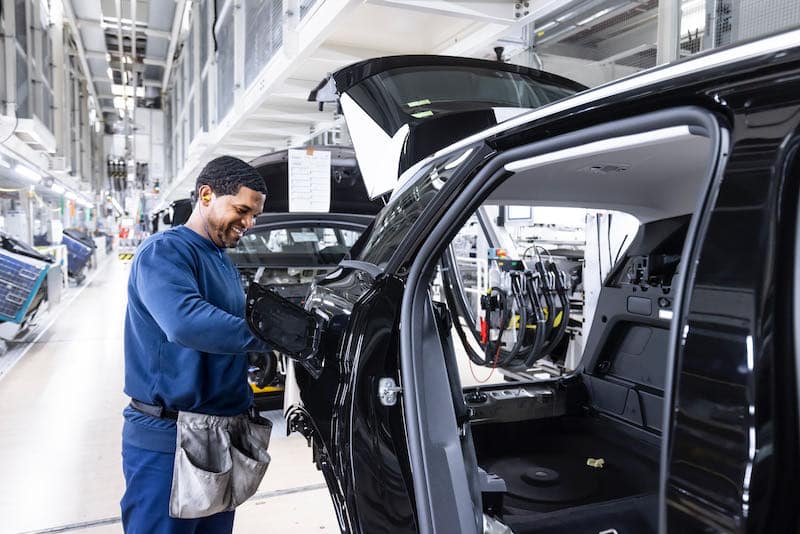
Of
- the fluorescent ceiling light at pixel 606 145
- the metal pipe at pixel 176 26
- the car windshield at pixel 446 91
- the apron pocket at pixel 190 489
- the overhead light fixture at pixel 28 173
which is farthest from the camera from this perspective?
the metal pipe at pixel 176 26

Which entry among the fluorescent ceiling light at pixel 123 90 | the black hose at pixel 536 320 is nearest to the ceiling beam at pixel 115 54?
the fluorescent ceiling light at pixel 123 90

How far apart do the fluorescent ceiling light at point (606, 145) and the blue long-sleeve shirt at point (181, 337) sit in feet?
2.58

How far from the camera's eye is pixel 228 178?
1671 millimetres

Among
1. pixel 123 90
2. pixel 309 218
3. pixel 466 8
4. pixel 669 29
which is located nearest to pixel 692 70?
pixel 669 29

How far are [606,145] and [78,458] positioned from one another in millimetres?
3431

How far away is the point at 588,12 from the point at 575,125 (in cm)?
356

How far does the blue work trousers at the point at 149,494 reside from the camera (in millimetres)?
1607

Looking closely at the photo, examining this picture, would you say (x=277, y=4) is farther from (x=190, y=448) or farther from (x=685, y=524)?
(x=685, y=524)

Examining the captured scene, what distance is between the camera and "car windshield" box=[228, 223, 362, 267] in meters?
4.69

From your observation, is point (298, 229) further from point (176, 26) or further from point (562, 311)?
point (176, 26)

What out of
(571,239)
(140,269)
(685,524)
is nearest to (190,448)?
(140,269)

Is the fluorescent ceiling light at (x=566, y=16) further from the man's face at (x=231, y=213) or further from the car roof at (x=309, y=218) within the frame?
the man's face at (x=231, y=213)

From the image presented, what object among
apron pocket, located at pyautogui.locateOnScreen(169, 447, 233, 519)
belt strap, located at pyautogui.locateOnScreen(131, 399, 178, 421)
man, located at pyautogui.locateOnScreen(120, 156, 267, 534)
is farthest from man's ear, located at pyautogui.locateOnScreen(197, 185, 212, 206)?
apron pocket, located at pyautogui.locateOnScreen(169, 447, 233, 519)

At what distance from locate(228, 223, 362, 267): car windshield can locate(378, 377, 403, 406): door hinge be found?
3.42 meters
